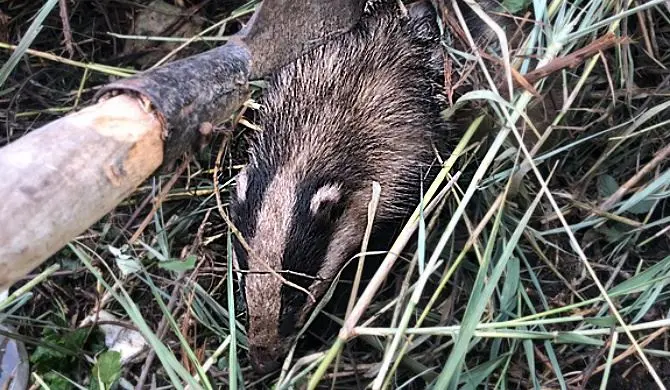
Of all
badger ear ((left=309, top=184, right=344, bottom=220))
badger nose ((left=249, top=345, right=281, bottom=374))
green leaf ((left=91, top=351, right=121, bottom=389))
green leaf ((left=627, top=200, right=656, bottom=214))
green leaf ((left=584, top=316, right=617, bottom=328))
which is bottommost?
green leaf ((left=91, top=351, right=121, bottom=389))

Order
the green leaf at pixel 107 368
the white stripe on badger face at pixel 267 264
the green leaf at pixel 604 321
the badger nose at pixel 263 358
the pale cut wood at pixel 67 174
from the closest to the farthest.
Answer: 1. the pale cut wood at pixel 67 174
2. the green leaf at pixel 604 321
3. the white stripe on badger face at pixel 267 264
4. the badger nose at pixel 263 358
5. the green leaf at pixel 107 368

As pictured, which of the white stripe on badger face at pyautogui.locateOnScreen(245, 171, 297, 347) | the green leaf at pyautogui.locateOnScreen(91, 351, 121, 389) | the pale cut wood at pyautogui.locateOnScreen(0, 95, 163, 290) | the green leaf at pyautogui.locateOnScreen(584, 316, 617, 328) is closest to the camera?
the pale cut wood at pyautogui.locateOnScreen(0, 95, 163, 290)

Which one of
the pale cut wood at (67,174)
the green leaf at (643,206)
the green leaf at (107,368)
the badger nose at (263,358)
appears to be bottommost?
the green leaf at (107,368)

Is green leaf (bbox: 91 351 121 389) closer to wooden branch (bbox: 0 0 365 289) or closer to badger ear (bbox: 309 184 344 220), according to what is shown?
badger ear (bbox: 309 184 344 220)

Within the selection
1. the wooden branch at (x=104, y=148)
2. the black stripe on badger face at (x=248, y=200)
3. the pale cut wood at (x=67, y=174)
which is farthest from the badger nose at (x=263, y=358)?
the pale cut wood at (x=67, y=174)

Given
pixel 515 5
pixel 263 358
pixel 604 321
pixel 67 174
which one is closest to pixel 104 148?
pixel 67 174

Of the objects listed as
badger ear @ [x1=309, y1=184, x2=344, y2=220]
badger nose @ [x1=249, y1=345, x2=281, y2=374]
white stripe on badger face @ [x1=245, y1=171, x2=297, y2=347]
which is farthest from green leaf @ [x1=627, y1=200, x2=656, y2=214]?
badger nose @ [x1=249, y1=345, x2=281, y2=374]

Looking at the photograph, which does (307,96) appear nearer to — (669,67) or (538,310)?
(538,310)

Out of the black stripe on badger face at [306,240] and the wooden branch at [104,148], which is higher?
the wooden branch at [104,148]

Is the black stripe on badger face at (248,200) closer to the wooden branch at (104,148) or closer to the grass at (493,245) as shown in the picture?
the grass at (493,245)
